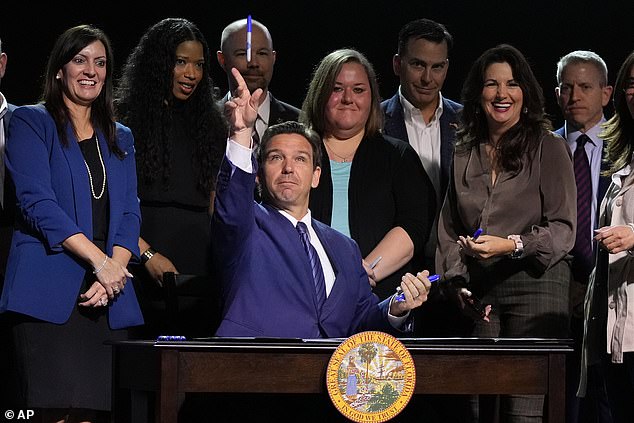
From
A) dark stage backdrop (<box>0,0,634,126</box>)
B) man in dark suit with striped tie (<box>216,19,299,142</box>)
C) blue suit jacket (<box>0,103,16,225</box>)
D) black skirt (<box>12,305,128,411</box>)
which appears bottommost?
black skirt (<box>12,305,128,411</box>)

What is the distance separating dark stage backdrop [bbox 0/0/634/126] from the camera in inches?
210

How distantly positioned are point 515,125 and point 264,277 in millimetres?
1261

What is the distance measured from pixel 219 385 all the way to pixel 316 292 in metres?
0.73

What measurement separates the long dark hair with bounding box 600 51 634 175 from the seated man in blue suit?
3.20ft

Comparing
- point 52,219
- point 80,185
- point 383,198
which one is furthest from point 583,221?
point 52,219

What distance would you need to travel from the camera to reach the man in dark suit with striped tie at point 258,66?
4477mm

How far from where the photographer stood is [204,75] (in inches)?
163

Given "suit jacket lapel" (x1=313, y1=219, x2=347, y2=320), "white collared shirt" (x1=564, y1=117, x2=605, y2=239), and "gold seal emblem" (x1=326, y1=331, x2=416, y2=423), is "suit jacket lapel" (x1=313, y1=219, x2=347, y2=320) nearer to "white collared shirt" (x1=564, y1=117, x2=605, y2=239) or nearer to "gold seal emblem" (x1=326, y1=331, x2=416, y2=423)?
"gold seal emblem" (x1=326, y1=331, x2=416, y2=423)

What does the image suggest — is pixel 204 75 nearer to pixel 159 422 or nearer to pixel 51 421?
pixel 51 421

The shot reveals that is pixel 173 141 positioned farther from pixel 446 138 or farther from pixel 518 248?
pixel 518 248

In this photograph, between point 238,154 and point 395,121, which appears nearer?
point 238,154

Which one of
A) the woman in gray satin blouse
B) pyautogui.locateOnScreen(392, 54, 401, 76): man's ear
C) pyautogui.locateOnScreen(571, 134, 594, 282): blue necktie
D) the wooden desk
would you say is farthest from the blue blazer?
pyautogui.locateOnScreen(571, 134, 594, 282): blue necktie

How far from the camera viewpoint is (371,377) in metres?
2.56

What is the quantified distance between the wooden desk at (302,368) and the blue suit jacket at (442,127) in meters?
1.79
